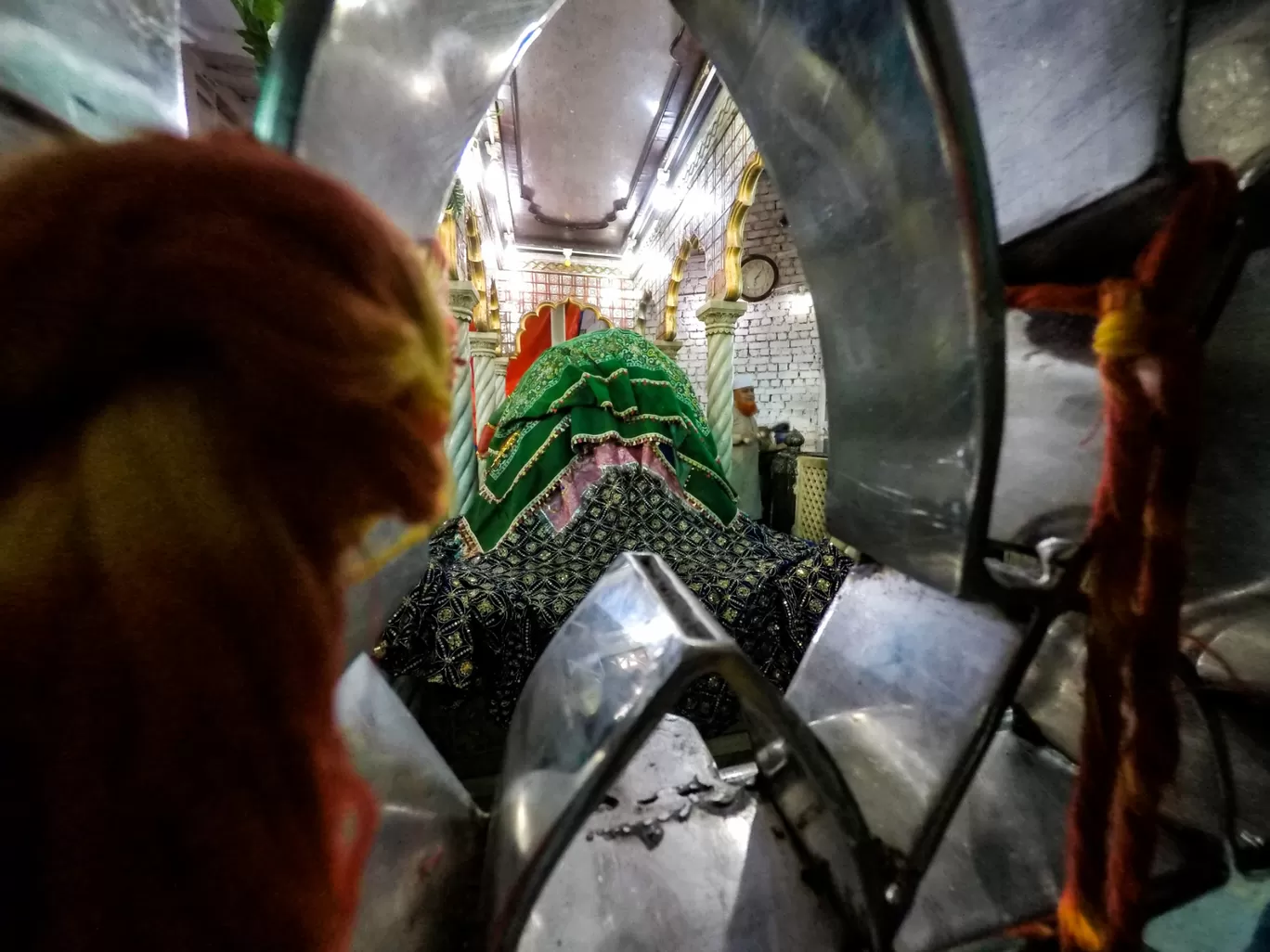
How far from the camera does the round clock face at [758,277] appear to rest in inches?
127

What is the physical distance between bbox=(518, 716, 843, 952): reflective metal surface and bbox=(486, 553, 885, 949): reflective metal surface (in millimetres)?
25

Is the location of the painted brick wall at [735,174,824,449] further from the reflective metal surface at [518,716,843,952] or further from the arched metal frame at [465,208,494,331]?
the reflective metal surface at [518,716,843,952]

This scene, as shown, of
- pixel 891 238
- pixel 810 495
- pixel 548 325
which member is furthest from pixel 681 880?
pixel 548 325

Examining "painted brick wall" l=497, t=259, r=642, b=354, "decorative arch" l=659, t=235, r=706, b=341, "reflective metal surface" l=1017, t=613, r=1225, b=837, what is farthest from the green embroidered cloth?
"painted brick wall" l=497, t=259, r=642, b=354

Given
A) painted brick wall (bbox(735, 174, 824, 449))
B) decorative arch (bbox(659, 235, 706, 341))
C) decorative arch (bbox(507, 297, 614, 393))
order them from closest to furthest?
decorative arch (bbox(659, 235, 706, 341)) < painted brick wall (bbox(735, 174, 824, 449)) < decorative arch (bbox(507, 297, 614, 393))

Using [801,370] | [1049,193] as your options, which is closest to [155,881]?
[1049,193]

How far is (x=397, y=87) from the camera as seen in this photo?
10.1 inches

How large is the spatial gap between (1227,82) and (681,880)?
1.87 feet

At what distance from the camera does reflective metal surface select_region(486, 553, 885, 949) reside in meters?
0.23

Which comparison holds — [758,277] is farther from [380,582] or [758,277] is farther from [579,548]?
[380,582]

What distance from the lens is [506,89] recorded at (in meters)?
2.38

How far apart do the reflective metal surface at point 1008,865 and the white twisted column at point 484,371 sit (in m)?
2.12

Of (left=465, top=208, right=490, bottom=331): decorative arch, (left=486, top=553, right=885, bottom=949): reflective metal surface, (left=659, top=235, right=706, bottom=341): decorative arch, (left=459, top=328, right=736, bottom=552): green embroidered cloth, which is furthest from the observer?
(left=659, top=235, right=706, bottom=341): decorative arch

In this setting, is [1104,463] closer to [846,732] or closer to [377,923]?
[846,732]
